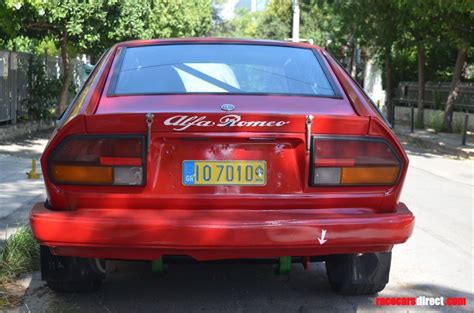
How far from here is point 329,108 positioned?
375 centimetres

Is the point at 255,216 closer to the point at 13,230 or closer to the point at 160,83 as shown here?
the point at 160,83

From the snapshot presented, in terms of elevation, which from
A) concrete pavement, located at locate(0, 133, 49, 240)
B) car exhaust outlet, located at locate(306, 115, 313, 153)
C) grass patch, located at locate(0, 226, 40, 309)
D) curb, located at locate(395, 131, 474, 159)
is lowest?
curb, located at locate(395, 131, 474, 159)

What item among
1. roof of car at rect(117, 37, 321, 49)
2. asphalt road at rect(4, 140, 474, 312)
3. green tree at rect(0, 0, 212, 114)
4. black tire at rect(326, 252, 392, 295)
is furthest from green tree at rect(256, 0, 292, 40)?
black tire at rect(326, 252, 392, 295)

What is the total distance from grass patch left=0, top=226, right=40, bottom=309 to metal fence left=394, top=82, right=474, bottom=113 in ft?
62.0

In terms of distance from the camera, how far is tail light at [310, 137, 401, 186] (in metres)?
3.55

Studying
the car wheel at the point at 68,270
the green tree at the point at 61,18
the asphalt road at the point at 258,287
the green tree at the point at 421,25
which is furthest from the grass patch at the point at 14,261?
the green tree at the point at 421,25

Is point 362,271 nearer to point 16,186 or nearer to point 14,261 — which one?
point 14,261

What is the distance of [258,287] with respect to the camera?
15.3 feet

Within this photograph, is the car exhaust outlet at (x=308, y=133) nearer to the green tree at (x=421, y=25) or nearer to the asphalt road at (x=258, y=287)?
the asphalt road at (x=258, y=287)

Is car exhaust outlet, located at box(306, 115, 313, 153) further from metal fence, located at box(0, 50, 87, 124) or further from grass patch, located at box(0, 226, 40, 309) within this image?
metal fence, located at box(0, 50, 87, 124)

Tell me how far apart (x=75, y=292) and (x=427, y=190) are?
6.46 meters

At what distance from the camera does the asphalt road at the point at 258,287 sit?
4223 millimetres

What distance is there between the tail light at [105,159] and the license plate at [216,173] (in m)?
0.26

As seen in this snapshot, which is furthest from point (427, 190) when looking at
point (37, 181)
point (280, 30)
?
point (280, 30)
